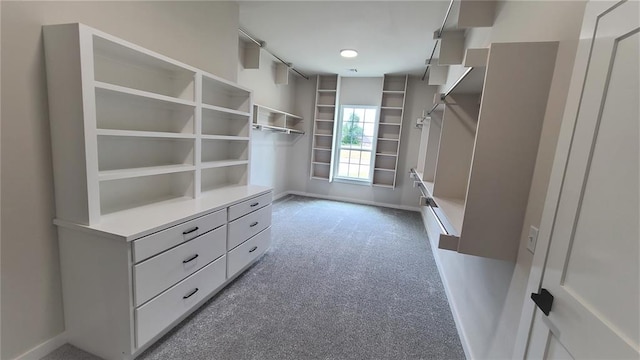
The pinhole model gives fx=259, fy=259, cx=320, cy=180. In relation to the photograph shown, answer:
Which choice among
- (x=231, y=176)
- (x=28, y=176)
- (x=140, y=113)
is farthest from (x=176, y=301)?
(x=231, y=176)

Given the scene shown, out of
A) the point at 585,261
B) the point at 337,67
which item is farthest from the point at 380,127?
the point at 585,261

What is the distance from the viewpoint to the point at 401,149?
5656 millimetres

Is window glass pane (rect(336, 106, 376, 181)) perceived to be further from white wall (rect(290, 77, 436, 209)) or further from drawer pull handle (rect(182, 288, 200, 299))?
drawer pull handle (rect(182, 288, 200, 299))

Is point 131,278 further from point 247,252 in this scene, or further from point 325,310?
point 325,310

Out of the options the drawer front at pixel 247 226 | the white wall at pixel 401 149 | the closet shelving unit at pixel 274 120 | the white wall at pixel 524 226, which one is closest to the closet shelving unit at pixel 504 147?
the white wall at pixel 524 226

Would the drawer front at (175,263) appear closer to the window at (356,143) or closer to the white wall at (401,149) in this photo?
the white wall at (401,149)

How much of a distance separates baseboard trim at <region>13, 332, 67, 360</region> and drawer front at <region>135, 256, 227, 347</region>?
0.59 meters

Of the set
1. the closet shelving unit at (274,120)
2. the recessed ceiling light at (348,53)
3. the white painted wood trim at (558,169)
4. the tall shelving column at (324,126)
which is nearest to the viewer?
the white painted wood trim at (558,169)

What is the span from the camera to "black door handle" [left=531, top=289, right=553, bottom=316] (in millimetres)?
906

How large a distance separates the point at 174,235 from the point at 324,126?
4782 mm

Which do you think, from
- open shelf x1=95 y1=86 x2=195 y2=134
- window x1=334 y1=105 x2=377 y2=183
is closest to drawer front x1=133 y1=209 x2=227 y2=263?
open shelf x1=95 y1=86 x2=195 y2=134

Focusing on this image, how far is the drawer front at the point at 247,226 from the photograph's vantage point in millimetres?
2375

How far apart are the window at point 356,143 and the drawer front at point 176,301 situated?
170 inches

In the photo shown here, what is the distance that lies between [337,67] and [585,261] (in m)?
4.98
